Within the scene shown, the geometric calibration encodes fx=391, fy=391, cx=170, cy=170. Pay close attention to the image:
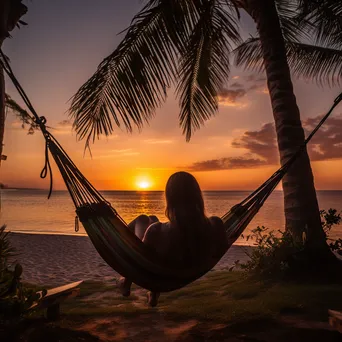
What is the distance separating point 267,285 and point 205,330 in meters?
1.24

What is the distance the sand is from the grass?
2.05 m

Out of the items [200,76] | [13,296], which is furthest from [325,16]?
[13,296]

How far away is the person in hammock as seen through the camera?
95.4 inches

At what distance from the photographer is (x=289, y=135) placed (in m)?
4.25

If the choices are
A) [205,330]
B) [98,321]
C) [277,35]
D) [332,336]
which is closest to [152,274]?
[205,330]

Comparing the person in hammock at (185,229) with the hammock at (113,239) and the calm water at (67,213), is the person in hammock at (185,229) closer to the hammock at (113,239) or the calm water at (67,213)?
the hammock at (113,239)

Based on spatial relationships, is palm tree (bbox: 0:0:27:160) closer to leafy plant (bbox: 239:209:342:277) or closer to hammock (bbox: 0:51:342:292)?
hammock (bbox: 0:51:342:292)

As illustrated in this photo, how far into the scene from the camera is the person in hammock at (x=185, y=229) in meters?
2.42

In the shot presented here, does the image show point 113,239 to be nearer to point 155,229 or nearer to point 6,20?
point 155,229

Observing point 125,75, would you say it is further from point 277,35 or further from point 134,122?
point 277,35

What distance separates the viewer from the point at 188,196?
2.41 meters

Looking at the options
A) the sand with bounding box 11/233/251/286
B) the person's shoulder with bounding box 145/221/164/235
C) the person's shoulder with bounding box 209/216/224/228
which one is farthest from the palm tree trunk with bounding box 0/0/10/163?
the sand with bounding box 11/233/251/286

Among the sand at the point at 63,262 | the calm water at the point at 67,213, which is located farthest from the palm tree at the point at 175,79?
the calm water at the point at 67,213

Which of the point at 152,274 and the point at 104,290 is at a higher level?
the point at 152,274
